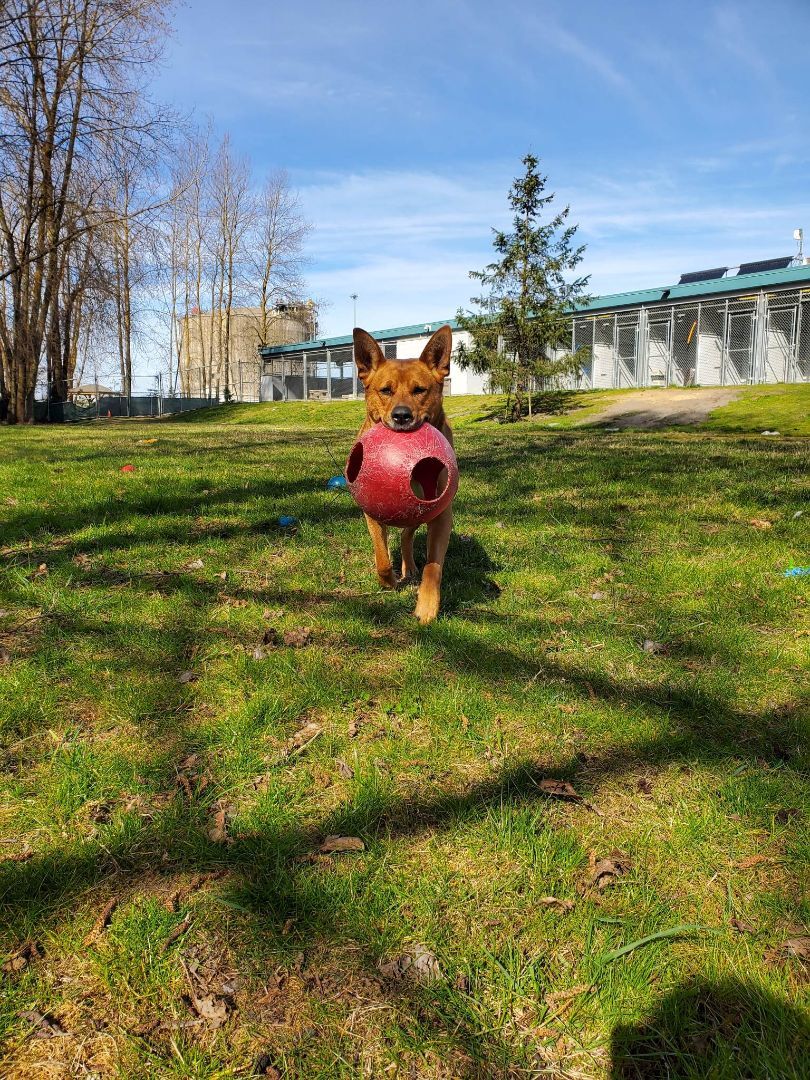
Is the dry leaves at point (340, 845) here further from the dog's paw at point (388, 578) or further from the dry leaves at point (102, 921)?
the dog's paw at point (388, 578)

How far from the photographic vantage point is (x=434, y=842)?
2393mm

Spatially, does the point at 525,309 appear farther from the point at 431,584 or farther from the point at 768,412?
the point at 431,584

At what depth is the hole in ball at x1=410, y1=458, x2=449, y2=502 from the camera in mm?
4223

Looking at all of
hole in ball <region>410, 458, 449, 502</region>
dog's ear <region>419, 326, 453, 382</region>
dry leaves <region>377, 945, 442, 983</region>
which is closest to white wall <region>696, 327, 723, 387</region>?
dog's ear <region>419, 326, 453, 382</region>

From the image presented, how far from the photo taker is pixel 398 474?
3.88 m

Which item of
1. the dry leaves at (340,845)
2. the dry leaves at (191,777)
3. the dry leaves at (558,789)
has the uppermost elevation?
the dry leaves at (191,777)

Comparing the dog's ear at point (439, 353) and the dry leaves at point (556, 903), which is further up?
the dog's ear at point (439, 353)

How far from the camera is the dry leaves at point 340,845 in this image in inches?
92.4

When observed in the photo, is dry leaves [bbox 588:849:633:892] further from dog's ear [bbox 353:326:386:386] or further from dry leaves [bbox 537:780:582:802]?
dog's ear [bbox 353:326:386:386]

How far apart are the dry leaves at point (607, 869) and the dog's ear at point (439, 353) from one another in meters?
3.34

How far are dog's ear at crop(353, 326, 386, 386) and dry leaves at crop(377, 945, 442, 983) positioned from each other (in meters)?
3.71

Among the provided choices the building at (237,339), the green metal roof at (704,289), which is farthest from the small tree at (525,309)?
the building at (237,339)

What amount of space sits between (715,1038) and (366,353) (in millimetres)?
4209

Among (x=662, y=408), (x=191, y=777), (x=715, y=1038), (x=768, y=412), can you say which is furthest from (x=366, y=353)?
(x=662, y=408)
